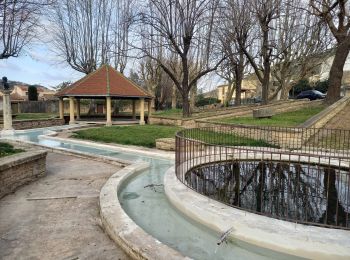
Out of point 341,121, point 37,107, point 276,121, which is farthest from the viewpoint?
point 37,107

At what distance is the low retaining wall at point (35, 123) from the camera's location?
68.4 feet

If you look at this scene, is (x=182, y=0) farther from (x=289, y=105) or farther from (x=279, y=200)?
(x=279, y=200)

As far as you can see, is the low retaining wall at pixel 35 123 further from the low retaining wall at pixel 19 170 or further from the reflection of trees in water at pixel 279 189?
the reflection of trees in water at pixel 279 189

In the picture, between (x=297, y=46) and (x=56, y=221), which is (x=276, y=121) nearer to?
(x=56, y=221)

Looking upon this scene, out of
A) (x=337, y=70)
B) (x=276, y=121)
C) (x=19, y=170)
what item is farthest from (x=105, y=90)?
(x=19, y=170)

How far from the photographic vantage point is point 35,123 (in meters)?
22.1

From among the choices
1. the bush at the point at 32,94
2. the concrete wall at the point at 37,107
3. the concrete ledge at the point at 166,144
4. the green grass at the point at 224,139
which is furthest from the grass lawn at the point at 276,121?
the bush at the point at 32,94

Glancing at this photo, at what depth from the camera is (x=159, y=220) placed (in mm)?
5246

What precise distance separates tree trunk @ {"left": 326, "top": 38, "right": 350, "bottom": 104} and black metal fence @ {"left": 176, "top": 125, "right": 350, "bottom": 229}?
1103 centimetres

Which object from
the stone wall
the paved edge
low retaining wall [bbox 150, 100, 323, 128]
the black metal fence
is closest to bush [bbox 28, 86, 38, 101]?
the stone wall

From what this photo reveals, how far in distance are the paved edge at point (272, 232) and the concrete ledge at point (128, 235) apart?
112cm

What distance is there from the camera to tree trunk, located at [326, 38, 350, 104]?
2008 centimetres

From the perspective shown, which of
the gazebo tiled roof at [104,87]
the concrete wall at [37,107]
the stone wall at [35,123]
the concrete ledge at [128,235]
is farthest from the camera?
the concrete wall at [37,107]

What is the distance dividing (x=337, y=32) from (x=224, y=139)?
11809 millimetres
